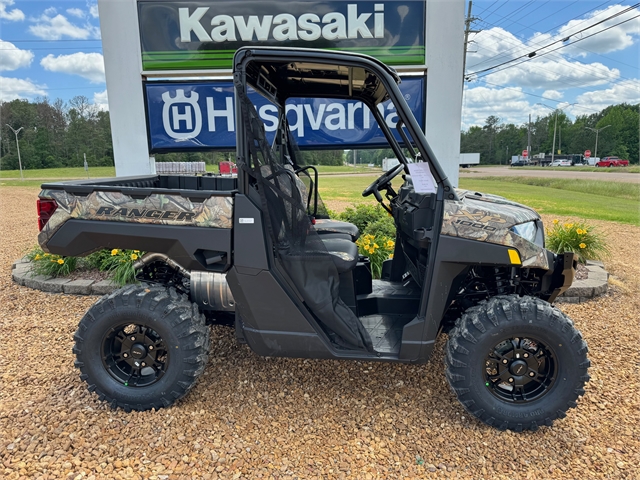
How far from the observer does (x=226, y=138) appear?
5.93 m

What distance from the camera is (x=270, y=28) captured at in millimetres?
5520

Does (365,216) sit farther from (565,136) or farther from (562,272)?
(565,136)

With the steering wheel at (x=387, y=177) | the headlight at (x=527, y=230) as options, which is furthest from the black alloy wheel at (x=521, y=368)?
the steering wheel at (x=387, y=177)

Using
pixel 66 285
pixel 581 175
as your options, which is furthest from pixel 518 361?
pixel 581 175

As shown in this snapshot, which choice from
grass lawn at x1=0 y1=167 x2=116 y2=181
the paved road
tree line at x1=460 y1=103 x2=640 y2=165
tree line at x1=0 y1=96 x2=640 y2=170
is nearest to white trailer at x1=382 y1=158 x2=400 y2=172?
tree line at x1=0 y1=96 x2=640 y2=170

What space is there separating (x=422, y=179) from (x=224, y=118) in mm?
4182

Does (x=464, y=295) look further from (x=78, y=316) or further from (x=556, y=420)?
(x=78, y=316)

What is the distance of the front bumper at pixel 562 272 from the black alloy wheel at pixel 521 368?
1.42 feet

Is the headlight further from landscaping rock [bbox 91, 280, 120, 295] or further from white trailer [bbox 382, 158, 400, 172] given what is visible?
landscaping rock [bbox 91, 280, 120, 295]

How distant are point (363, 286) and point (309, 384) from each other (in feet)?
2.63

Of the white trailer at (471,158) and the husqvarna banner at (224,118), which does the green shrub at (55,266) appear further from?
the white trailer at (471,158)

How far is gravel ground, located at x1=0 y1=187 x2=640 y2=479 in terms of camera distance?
2.14 m

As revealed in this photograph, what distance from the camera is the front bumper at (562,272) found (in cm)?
250

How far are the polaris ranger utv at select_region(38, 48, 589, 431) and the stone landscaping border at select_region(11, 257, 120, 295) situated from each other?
7.57 ft
